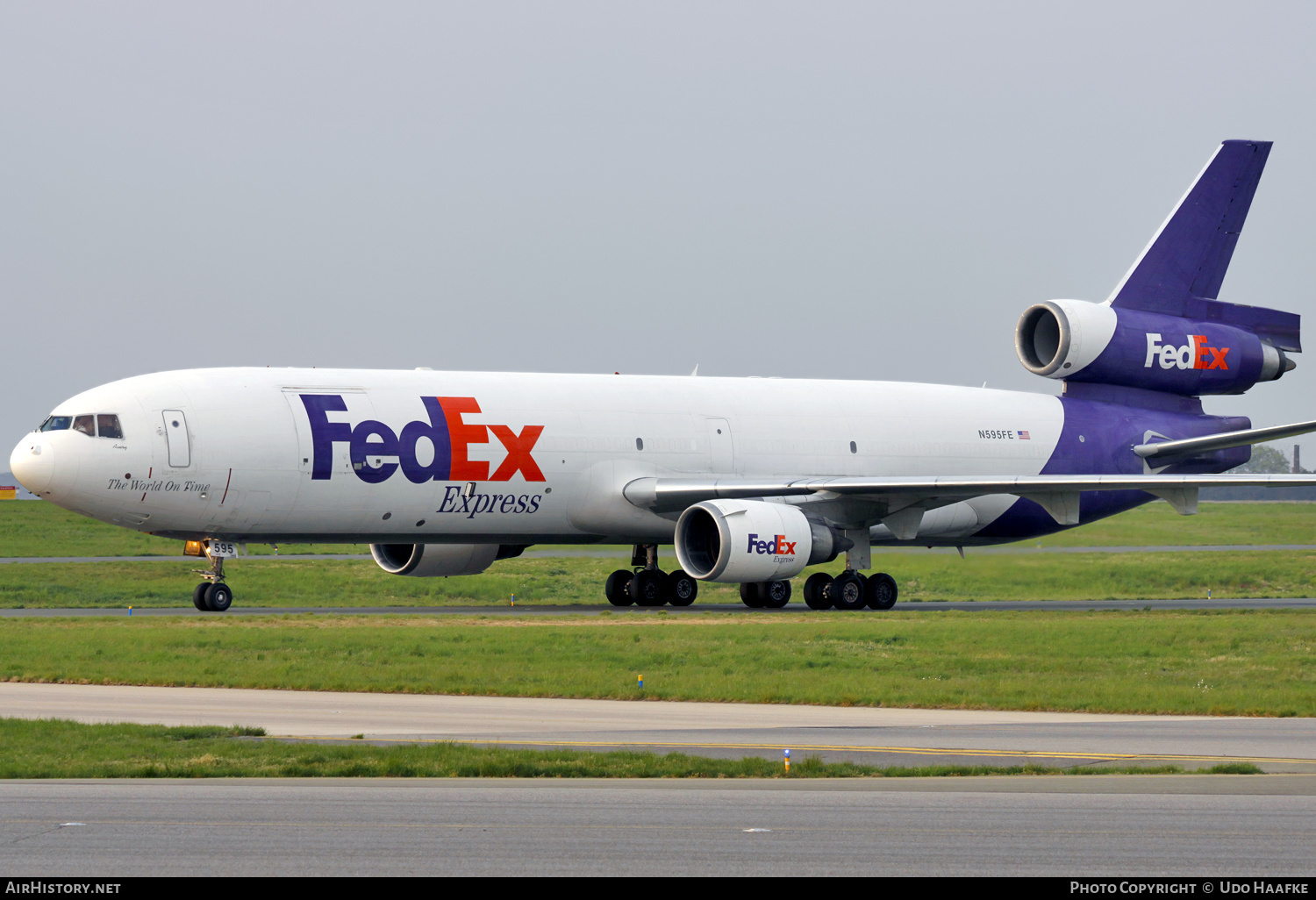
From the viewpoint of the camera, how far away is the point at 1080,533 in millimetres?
44656

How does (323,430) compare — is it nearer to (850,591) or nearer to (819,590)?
(819,590)

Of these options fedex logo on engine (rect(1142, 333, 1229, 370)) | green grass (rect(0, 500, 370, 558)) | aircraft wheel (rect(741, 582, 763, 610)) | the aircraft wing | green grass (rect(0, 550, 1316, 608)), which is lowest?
aircraft wheel (rect(741, 582, 763, 610))

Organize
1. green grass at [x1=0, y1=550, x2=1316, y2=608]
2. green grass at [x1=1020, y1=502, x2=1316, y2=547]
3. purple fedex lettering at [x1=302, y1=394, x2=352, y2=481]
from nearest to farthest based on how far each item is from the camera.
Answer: purple fedex lettering at [x1=302, y1=394, x2=352, y2=481], green grass at [x1=0, y1=550, x2=1316, y2=608], green grass at [x1=1020, y1=502, x2=1316, y2=547]

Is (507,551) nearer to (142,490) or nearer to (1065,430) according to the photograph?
(142,490)

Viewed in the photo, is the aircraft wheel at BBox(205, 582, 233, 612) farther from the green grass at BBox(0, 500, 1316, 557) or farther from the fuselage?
the green grass at BBox(0, 500, 1316, 557)

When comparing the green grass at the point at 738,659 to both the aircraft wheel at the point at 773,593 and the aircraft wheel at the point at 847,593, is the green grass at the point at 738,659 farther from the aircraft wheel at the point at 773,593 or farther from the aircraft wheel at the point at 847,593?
the aircraft wheel at the point at 773,593

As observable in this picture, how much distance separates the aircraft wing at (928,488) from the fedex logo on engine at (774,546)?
72.9 inches

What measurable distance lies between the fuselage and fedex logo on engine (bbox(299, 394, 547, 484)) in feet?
0.12

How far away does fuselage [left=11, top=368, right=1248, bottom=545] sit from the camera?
2775 centimetres

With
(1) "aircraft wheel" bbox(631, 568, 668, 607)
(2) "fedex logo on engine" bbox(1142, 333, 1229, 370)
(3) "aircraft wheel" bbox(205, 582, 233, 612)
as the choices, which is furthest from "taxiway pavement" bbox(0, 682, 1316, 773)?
(2) "fedex logo on engine" bbox(1142, 333, 1229, 370)

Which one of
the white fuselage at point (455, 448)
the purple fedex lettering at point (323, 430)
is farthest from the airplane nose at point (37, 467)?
the purple fedex lettering at point (323, 430)

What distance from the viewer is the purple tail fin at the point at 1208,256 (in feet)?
129
